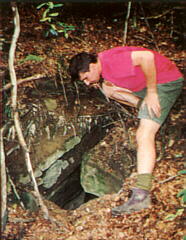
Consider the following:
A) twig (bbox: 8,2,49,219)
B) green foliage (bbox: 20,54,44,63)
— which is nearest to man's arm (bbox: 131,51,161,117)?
green foliage (bbox: 20,54,44,63)

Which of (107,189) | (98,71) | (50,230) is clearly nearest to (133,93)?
(98,71)

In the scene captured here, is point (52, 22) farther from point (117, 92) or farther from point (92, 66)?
point (117, 92)

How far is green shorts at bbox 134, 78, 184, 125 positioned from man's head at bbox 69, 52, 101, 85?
243mm

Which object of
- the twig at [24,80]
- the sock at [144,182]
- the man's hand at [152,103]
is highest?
the twig at [24,80]

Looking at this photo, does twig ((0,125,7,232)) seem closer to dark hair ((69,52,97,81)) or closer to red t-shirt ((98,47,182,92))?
dark hair ((69,52,97,81))

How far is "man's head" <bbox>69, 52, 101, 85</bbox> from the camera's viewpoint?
203 centimetres

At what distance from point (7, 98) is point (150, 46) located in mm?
826

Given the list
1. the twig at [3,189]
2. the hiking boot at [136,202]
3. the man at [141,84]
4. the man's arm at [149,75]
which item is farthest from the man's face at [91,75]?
the hiking boot at [136,202]

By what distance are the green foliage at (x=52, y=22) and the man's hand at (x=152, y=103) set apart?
56 centimetres

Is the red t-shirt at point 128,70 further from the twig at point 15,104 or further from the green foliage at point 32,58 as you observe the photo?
the twig at point 15,104

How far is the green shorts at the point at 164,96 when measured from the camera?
6.72 feet

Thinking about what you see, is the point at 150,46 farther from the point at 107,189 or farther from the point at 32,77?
the point at 107,189

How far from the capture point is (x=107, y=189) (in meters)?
2.03

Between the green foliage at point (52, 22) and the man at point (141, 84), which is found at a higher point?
the green foliage at point (52, 22)
